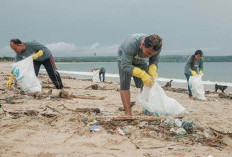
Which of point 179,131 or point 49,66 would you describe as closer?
point 179,131

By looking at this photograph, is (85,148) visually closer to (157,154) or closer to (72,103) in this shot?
(157,154)

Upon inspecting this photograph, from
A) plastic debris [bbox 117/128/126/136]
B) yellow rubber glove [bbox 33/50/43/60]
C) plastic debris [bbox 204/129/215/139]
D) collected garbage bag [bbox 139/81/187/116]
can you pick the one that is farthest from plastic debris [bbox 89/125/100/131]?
yellow rubber glove [bbox 33/50/43/60]

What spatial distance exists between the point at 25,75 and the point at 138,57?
8.81 feet

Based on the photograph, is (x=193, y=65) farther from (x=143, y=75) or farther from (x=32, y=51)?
(x=32, y=51)

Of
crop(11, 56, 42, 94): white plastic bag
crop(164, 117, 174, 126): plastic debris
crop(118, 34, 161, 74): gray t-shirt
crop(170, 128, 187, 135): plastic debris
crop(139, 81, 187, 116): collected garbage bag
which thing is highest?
crop(118, 34, 161, 74): gray t-shirt

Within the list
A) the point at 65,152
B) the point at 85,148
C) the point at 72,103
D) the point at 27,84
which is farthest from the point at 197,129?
the point at 27,84

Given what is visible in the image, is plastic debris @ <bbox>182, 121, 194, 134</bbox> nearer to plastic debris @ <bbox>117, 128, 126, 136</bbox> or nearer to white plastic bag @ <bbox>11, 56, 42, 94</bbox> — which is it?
plastic debris @ <bbox>117, 128, 126, 136</bbox>

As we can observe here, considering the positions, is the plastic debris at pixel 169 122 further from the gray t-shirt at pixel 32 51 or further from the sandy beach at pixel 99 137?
the gray t-shirt at pixel 32 51

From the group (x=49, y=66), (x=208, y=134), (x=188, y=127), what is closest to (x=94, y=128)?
(x=188, y=127)

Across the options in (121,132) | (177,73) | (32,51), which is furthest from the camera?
(177,73)

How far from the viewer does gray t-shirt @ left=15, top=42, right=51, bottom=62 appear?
5.42m

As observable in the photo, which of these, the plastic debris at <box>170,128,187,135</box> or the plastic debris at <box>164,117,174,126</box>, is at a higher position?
the plastic debris at <box>164,117,174,126</box>

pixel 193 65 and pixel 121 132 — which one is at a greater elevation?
pixel 193 65

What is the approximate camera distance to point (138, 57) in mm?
3600
